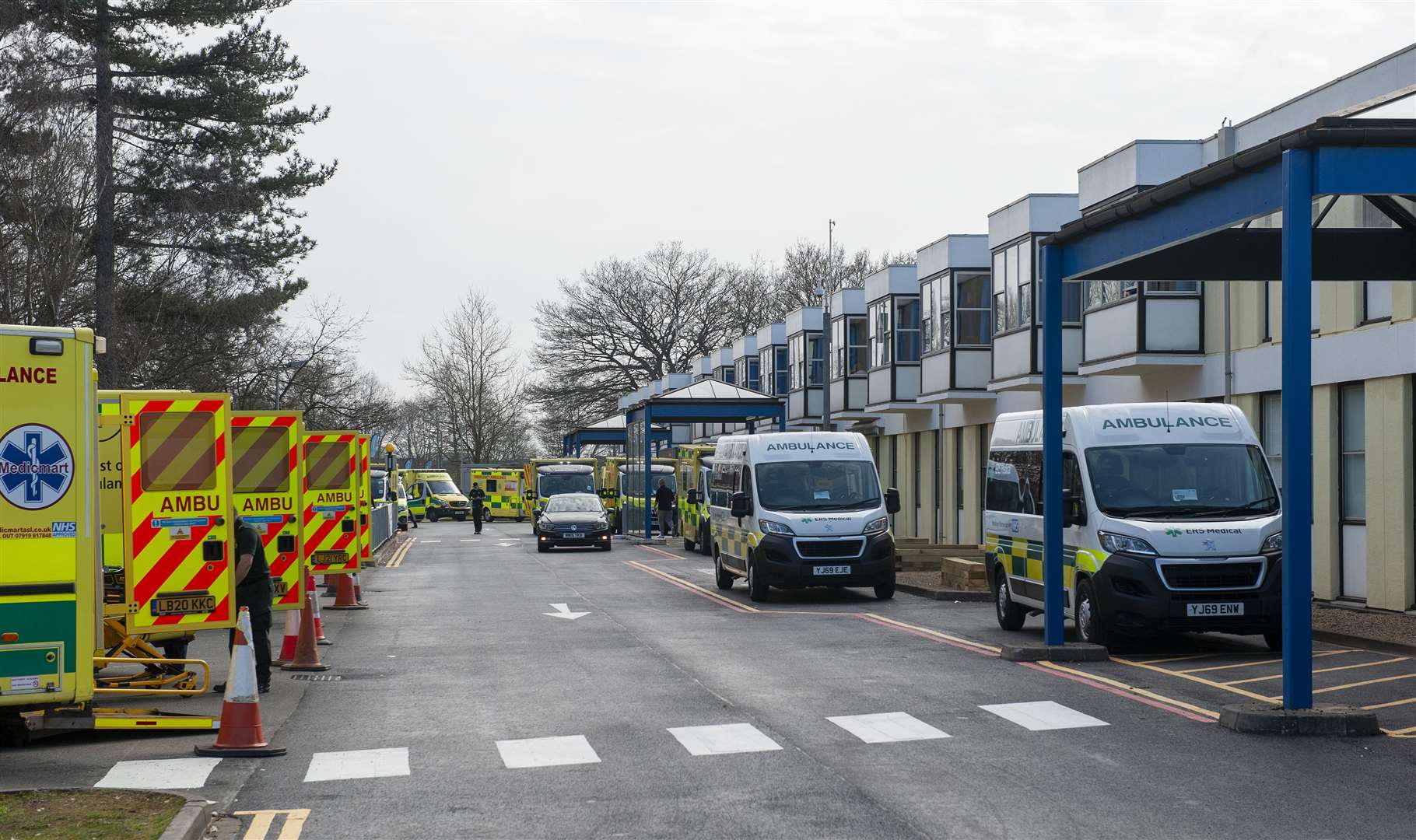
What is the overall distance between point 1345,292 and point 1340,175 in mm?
11023

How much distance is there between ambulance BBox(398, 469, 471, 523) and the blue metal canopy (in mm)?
62082

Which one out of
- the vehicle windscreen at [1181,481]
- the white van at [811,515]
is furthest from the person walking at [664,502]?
the vehicle windscreen at [1181,481]

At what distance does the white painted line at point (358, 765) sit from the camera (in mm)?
9594

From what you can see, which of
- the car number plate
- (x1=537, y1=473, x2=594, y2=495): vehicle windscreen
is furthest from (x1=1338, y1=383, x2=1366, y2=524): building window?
(x1=537, y1=473, x2=594, y2=495): vehicle windscreen

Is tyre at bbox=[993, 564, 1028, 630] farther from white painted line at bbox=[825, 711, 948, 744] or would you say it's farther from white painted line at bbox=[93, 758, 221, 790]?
white painted line at bbox=[93, 758, 221, 790]

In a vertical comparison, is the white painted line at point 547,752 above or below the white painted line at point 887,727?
below

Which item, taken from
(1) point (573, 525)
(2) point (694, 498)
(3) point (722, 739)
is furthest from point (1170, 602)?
(1) point (573, 525)

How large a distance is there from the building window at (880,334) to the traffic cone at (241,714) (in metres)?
31.4

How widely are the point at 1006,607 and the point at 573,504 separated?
83.6 feet

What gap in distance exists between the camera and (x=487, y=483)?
2813 inches

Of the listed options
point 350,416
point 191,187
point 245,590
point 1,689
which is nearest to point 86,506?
point 1,689

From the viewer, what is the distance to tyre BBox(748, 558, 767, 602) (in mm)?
22766

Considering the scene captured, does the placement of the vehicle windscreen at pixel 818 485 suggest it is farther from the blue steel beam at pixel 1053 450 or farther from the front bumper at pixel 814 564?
the blue steel beam at pixel 1053 450

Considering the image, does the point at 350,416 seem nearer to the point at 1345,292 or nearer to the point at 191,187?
the point at 191,187
